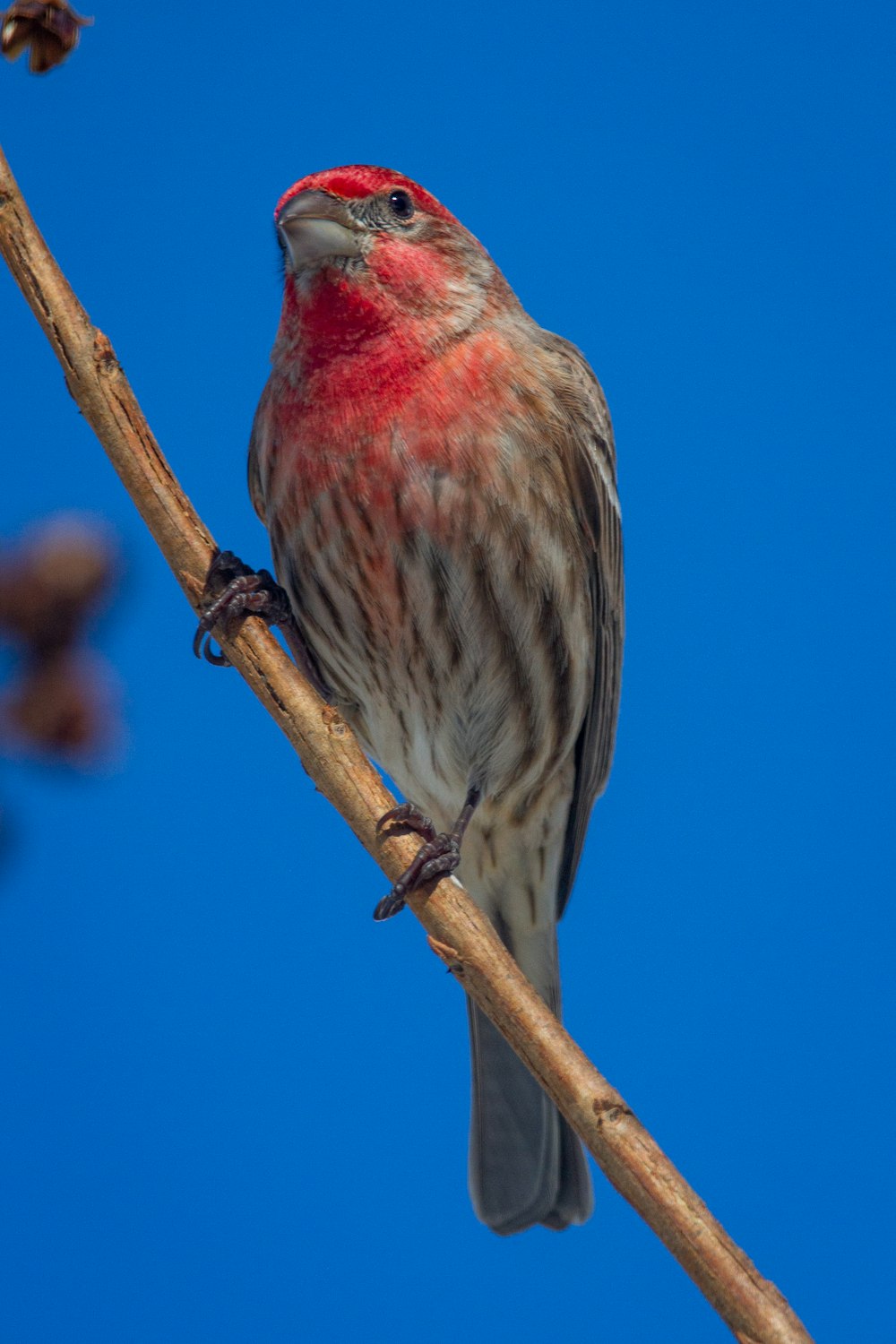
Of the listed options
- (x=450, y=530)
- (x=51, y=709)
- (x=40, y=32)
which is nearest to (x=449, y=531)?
(x=450, y=530)

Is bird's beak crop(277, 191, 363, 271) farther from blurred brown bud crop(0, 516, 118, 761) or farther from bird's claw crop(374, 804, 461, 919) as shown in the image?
blurred brown bud crop(0, 516, 118, 761)

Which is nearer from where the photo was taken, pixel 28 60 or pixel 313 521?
pixel 28 60

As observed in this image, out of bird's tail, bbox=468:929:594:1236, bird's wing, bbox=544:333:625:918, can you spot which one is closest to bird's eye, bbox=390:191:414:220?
bird's wing, bbox=544:333:625:918

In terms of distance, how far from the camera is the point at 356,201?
244 cm

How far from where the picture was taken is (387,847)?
1.96m

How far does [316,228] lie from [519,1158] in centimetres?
190

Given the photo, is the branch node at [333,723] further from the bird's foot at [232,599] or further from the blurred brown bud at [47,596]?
the blurred brown bud at [47,596]

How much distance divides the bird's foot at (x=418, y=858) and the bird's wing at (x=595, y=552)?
81 centimetres

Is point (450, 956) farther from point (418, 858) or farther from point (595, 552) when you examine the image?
point (595, 552)

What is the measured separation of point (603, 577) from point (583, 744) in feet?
1.28

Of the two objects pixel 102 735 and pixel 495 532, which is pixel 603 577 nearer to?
pixel 495 532

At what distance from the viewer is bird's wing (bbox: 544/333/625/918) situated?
2646mm

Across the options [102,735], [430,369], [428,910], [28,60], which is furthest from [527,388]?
[102,735]

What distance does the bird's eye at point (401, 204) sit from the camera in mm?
2502
